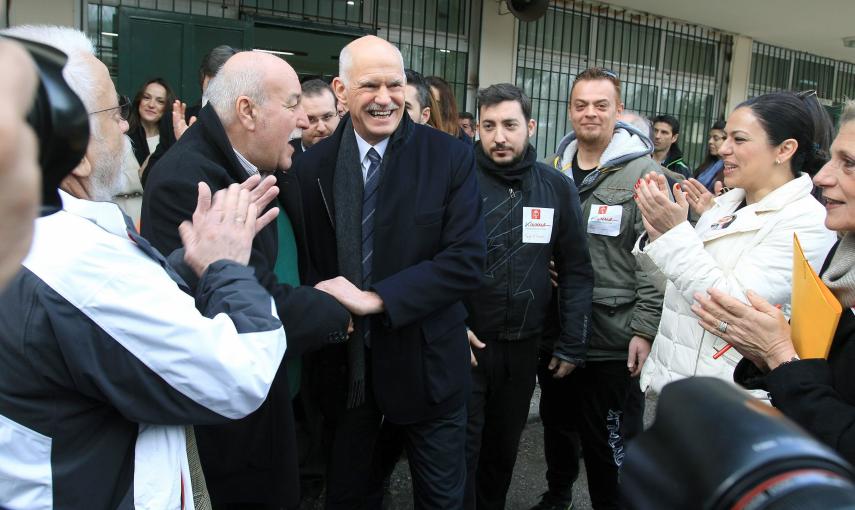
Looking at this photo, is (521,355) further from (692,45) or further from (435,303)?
(692,45)

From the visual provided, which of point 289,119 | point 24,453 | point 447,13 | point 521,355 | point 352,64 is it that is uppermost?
point 447,13

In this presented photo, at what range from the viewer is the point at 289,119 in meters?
2.20

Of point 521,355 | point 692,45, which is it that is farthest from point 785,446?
point 692,45

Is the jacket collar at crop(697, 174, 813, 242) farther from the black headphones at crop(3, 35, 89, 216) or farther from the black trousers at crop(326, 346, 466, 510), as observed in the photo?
the black headphones at crop(3, 35, 89, 216)

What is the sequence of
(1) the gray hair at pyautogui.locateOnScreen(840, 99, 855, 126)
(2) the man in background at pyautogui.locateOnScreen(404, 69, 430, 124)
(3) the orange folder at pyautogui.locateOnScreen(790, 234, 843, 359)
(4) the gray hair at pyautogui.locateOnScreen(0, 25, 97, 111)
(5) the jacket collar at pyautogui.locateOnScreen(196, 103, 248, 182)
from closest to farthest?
(4) the gray hair at pyautogui.locateOnScreen(0, 25, 97, 111)
(3) the orange folder at pyautogui.locateOnScreen(790, 234, 843, 359)
(1) the gray hair at pyautogui.locateOnScreen(840, 99, 855, 126)
(5) the jacket collar at pyautogui.locateOnScreen(196, 103, 248, 182)
(2) the man in background at pyautogui.locateOnScreen(404, 69, 430, 124)

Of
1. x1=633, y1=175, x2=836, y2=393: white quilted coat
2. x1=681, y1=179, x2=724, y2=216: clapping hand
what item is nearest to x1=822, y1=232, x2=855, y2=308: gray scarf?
x1=633, y1=175, x2=836, y2=393: white quilted coat

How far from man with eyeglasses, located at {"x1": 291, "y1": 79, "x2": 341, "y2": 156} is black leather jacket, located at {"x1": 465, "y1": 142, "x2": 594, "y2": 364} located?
1256 millimetres

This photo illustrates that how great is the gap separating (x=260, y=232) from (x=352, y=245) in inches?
16.4

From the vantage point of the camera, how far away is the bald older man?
1946mm

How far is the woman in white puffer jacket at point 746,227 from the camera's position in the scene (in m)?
2.21

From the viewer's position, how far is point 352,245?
2.39 m

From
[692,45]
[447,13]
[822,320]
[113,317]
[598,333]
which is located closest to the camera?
[113,317]

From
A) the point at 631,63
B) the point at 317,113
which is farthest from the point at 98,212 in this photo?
the point at 631,63

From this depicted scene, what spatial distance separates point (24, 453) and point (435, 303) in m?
1.37
